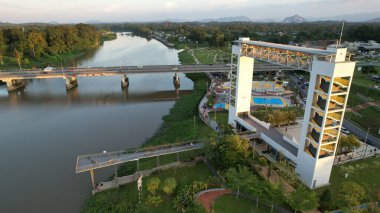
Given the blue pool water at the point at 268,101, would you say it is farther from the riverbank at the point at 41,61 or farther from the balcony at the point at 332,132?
the riverbank at the point at 41,61

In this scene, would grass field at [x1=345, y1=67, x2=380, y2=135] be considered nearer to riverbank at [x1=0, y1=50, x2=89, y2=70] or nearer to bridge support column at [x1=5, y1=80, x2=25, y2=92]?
bridge support column at [x1=5, y1=80, x2=25, y2=92]

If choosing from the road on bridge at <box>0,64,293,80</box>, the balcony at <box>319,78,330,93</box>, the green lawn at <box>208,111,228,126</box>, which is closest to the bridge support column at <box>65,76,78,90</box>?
the road on bridge at <box>0,64,293,80</box>

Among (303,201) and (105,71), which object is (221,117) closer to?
(303,201)

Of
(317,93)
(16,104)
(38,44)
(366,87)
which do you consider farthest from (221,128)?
(38,44)

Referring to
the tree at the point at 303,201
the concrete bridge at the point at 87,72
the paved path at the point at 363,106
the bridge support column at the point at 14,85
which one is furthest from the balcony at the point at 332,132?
the bridge support column at the point at 14,85

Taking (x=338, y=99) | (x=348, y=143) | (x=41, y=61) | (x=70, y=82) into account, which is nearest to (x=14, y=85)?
(x=70, y=82)

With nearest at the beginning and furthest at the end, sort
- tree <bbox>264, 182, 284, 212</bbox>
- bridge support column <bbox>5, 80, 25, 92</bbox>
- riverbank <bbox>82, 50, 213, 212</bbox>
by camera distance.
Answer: tree <bbox>264, 182, 284, 212</bbox> → riverbank <bbox>82, 50, 213, 212</bbox> → bridge support column <bbox>5, 80, 25, 92</bbox>
